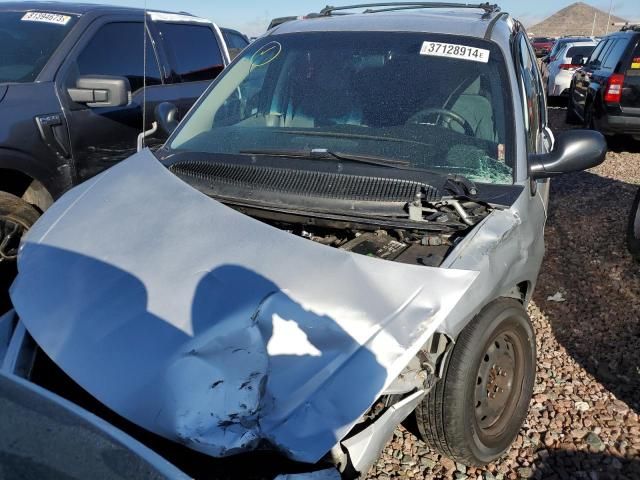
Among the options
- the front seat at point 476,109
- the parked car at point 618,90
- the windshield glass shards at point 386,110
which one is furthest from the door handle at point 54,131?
the parked car at point 618,90

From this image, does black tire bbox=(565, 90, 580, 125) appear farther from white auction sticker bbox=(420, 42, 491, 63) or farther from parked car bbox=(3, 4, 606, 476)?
white auction sticker bbox=(420, 42, 491, 63)

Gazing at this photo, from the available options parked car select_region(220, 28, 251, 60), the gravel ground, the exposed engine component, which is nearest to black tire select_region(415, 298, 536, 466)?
the gravel ground

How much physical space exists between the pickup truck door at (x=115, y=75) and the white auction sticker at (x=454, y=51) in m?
1.85

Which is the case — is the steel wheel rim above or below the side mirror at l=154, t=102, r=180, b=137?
below

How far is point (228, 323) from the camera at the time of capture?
73.4 inches

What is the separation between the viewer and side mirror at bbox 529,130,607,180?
270 centimetres

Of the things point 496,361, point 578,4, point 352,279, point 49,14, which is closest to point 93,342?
point 352,279

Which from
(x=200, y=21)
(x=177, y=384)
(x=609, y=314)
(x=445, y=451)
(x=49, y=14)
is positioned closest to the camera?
(x=177, y=384)

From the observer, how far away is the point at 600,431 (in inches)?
116

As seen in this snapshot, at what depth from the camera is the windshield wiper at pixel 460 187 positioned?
7.95ft

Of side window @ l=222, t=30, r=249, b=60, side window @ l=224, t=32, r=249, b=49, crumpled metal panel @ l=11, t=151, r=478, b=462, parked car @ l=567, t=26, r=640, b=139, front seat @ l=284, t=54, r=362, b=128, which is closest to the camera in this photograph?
crumpled metal panel @ l=11, t=151, r=478, b=462

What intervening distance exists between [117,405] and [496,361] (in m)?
1.63

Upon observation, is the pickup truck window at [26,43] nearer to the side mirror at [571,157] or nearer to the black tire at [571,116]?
the side mirror at [571,157]

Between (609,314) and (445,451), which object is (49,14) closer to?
(445,451)
